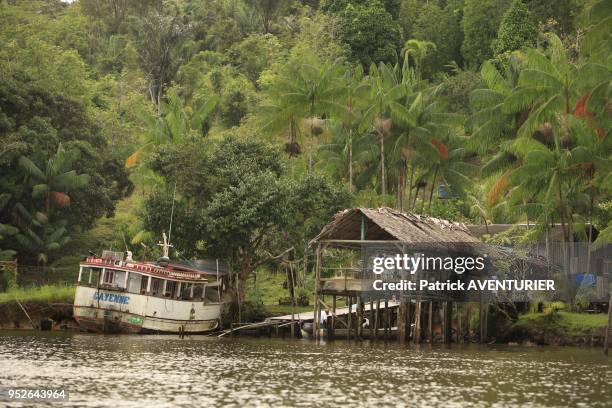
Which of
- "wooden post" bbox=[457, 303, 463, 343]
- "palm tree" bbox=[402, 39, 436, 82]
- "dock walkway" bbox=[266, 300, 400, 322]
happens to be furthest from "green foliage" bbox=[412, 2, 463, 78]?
"wooden post" bbox=[457, 303, 463, 343]

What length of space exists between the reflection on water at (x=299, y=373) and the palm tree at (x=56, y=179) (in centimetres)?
1787

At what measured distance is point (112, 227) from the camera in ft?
227

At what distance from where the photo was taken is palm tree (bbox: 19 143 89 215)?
189 ft

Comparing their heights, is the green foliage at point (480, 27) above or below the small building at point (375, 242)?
above

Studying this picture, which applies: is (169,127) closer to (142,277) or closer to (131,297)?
(142,277)

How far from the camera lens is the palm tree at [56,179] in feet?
189

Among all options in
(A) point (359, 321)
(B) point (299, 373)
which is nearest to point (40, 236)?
(A) point (359, 321)

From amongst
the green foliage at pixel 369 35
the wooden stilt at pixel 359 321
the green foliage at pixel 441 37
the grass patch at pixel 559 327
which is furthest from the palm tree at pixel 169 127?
the green foliage at pixel 441 37

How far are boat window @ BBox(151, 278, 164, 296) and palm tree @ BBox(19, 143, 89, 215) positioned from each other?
1481cm

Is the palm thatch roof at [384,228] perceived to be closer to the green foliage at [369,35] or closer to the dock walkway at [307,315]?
the dock walkway at [307,315]

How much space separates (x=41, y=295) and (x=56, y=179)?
40.7 ft

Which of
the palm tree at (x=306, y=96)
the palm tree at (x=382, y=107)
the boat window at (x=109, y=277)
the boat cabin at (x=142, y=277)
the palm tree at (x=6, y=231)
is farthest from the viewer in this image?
the palm tree at (x=306, y=96)

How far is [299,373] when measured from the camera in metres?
30.1

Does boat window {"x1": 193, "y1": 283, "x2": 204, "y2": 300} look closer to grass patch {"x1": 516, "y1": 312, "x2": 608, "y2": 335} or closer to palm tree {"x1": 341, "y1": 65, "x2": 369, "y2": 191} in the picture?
palm tree {"x1": 341, "y1": 65, "x2": 369, "y2": 191}
